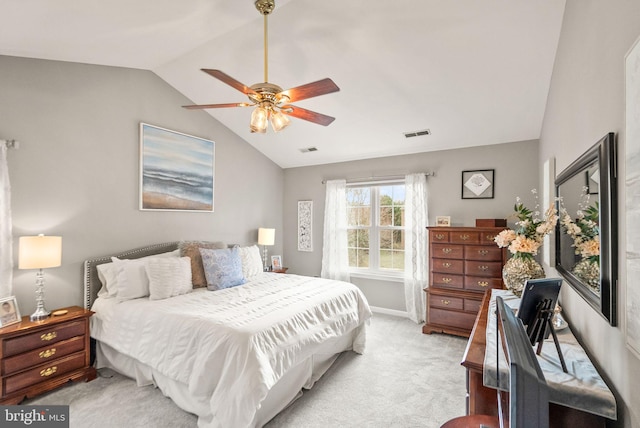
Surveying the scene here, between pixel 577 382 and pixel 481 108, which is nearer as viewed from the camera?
pixel 577 382

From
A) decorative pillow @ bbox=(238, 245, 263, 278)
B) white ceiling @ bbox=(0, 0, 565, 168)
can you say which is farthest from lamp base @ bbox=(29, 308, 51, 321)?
white ceiling @ bbox=(0, 0, 565, 168)

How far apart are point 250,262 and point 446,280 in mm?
2500

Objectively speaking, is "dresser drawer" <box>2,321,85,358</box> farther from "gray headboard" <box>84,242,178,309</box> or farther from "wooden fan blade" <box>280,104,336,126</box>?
"wooden fan blade" <box>280,104,336,126</box>

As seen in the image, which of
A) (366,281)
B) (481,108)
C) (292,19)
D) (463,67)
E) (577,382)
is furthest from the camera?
(366,281)

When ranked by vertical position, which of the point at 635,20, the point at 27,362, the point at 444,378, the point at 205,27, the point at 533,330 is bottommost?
the point at 444,378

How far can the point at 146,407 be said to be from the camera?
231cm

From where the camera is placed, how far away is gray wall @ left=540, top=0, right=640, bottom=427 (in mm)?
991

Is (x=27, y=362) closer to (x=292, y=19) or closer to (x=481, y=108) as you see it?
(x=292, y=19)

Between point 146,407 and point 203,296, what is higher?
point 203,296

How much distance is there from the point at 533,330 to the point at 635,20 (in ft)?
3.91

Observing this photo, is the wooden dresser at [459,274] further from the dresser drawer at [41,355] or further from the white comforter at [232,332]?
the dresser drawer at [41,355]

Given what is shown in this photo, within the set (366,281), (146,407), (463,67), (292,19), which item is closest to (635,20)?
(463,67)

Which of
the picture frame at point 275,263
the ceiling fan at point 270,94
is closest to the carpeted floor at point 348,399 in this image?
the picture frame at point 275,263

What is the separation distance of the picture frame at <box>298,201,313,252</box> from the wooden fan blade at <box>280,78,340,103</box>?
10.6 feet
